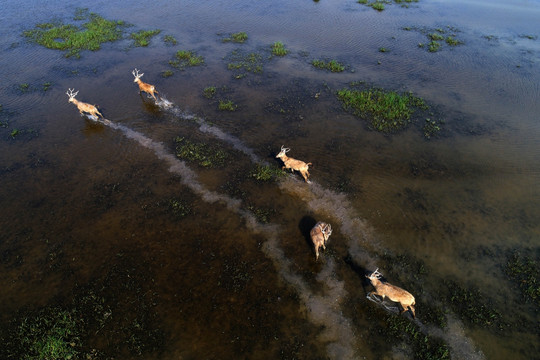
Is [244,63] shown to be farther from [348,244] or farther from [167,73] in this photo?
[348,244]

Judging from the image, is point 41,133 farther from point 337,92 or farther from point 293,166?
point 337,92

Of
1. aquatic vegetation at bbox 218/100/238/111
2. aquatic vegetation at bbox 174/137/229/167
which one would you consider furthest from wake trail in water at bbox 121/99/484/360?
aquatic vegetation at bbox 218/100/238/111

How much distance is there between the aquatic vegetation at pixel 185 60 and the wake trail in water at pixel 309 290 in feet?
47.2

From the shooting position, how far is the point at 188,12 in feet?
125

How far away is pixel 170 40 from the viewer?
31.8 m

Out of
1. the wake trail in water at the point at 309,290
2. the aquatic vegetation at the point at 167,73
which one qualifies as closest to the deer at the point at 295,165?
the wake trail in water at the point at 309,290

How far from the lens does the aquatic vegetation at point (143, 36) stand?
101ft

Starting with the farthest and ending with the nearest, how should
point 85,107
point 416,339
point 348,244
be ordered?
point 85,107
point 348,244
point 416,339

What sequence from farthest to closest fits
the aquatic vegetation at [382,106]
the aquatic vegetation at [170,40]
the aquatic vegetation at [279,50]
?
the aquatic vegetation at [170,40], the aquatic vegetation at [279,50], the aquatic vegetation at [382,106]

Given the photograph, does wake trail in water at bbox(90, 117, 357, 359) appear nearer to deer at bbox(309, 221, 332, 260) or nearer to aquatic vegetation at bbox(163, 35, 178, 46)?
deer at bbox(309, 221, 332, 260)

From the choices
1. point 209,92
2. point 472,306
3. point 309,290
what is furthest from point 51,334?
point 209,92

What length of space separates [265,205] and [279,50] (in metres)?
19.7

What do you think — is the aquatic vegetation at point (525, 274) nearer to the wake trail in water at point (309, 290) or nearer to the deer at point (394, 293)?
the deer at point (394, 293)

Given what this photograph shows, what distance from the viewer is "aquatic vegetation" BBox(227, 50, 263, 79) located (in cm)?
2677
